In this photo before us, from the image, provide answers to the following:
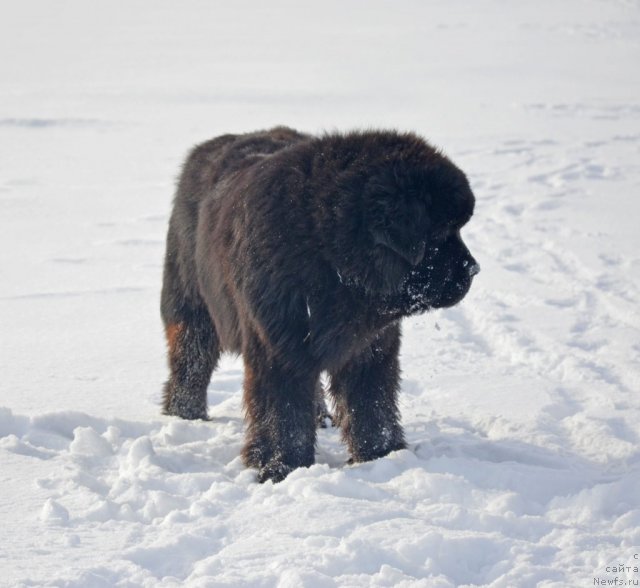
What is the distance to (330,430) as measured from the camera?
16.9ft

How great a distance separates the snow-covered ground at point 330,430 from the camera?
3.17m

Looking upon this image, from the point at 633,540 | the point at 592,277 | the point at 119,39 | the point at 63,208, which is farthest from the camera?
the point at 119,39

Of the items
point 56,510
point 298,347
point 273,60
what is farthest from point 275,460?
point 273,60

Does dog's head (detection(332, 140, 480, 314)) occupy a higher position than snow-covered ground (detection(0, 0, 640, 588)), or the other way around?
dog's head (detection(332, 140, 480, 314))

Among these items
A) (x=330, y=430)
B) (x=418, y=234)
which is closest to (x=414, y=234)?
(x=418, y=234)

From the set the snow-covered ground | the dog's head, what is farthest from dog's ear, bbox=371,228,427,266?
the snow-covered ground

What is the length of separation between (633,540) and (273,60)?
1805 centimetres

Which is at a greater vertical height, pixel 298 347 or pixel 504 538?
pixel 298 347

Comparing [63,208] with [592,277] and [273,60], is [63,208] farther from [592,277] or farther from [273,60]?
[273,60]

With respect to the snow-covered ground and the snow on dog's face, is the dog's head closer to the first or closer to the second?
the snow on dog's face

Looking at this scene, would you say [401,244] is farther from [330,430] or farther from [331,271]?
[330,430]

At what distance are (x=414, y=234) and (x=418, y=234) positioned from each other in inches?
0.9

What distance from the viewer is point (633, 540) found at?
11.0 feet

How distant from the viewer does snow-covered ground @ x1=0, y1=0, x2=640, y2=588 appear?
125 inches
